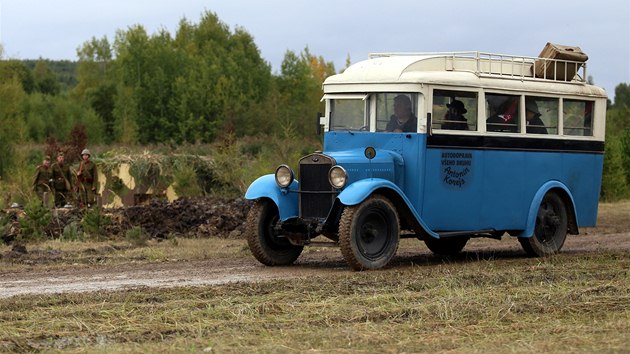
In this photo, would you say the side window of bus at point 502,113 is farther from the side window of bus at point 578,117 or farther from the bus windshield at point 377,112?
the bus windshield at point 377,112

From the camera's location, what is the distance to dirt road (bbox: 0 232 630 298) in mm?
13234

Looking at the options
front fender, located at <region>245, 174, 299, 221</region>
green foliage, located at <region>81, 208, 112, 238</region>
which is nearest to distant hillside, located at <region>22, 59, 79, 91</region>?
green foliage, located at <region>81, 208, 112, 238</region>

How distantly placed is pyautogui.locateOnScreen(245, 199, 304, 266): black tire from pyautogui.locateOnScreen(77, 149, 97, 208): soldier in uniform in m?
10.5

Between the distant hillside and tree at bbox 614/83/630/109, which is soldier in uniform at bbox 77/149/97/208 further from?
the distant hillside

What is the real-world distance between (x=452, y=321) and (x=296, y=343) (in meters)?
1.65

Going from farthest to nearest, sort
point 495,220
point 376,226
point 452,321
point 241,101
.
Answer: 1. point 241,101
2. point 495,220
3. point 376,226
4. point 452,321

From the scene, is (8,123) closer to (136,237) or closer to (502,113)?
(136,237)

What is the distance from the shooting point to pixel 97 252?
59.0 feet

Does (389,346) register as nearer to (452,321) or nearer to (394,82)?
(452,321)

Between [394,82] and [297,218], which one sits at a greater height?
[394,82]

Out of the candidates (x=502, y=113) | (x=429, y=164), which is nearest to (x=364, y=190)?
(x=429, y=164)

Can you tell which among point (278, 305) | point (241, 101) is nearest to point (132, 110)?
point (241, 101)

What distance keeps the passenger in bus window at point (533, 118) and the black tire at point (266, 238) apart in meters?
3.83

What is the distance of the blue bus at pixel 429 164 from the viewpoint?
1513cm
